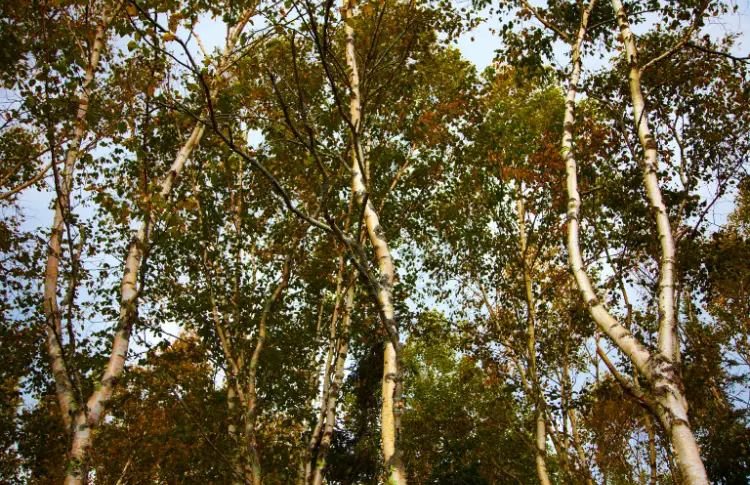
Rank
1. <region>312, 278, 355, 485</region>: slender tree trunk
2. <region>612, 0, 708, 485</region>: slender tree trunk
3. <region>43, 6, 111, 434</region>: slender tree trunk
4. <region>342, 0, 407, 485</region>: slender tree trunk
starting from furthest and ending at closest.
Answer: <region>312, 278, 355, 485</region>: slender tree trunk
<region>43, 6, 111, 434</region>: slender tree trunk
<region>342, 0, 407, 485</region>: slender tree trunk
<region>612, 0, 708, 485</region>: slender tree trunk

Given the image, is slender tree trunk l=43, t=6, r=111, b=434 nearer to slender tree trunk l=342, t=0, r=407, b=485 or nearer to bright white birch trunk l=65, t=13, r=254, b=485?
bright white birch trunk l=65, t=13, r=254, b=485

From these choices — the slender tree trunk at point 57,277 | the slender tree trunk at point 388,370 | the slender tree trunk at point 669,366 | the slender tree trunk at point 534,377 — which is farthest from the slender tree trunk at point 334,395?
the slender tree trunk at point 669,366

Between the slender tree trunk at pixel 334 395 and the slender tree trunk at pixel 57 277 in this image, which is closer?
the slender tree trunk at pixel 57 277

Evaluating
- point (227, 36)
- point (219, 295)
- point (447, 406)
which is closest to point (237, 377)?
point (219, 295)

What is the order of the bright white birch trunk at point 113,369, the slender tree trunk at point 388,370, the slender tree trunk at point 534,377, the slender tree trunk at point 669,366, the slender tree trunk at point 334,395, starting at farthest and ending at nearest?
the slender tree trunk at point 534,377 < the slender tree trunk at point 334,395 < the bright white birch trunk at point 113,369 < the slender tree trunk at point 388,370 < the slender tree trunk at point 669,366

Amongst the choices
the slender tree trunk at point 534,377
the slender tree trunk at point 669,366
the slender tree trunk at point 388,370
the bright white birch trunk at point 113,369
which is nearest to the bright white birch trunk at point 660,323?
the slender tree trunk at point 669,366

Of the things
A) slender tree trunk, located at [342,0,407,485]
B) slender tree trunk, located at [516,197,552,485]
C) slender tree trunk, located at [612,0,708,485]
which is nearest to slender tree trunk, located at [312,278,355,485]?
slender tree trunk, located at [516,197,552,485]

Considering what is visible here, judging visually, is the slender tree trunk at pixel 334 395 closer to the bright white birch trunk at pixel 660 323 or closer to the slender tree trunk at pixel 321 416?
the slender tree trunk at pixel 321 416

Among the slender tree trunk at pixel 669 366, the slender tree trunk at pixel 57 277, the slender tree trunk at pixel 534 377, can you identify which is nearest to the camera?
the slender tree trunk at pixel 669 366

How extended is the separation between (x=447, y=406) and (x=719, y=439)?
935 centimetres

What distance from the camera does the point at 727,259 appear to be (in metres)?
10.2

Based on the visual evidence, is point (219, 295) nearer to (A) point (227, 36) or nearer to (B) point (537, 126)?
(A) point (227, 36)

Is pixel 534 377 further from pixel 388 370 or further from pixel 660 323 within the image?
pixel 388 370

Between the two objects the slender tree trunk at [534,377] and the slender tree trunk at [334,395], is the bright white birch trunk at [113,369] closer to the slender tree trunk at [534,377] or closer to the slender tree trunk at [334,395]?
the slender tree trunk at [334,395]
